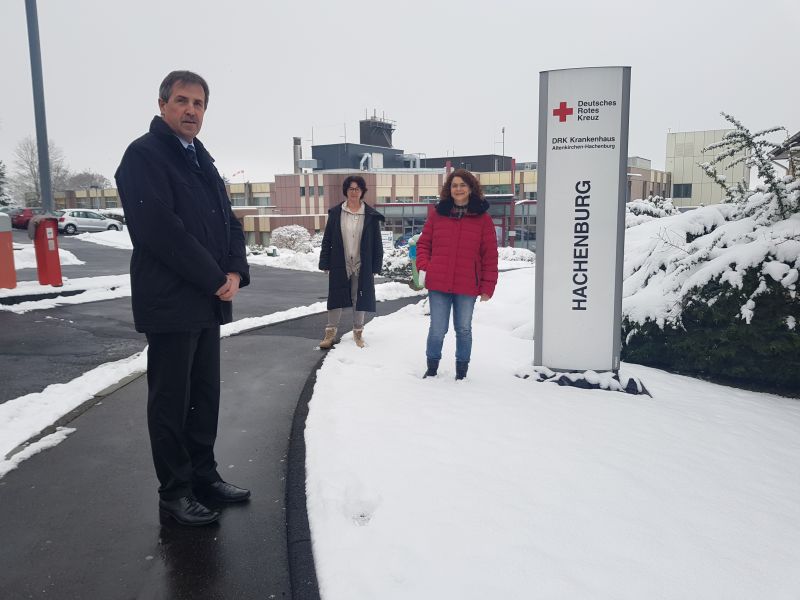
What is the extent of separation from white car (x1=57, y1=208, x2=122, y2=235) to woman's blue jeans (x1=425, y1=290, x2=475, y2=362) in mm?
37255

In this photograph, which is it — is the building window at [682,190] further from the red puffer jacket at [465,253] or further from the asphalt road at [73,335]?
the red puffer jacket at [465,253]

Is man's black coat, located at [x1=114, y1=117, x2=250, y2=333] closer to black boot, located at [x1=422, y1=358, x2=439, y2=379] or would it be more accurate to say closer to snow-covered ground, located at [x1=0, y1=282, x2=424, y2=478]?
snow-covered ground, located at [x1=0, y1=282, x2=424, y2=478]

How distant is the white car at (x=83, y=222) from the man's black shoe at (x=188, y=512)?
1523 inches

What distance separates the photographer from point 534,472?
3.42m

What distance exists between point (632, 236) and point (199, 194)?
670 cm

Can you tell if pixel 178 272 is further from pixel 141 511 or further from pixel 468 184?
pixel 468 184

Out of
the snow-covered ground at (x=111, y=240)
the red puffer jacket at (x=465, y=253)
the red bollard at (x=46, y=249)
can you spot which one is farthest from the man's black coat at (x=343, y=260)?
the snow-covered ground at (x=111, y=240)

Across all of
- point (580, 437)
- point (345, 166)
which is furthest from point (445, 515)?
point (345, 166)

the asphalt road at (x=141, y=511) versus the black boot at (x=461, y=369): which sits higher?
the black boot at (x=461, y=369)

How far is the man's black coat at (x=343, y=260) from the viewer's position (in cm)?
688

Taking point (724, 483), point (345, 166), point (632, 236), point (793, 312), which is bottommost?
point (724, 483)

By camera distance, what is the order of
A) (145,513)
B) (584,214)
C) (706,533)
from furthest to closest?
(584,214) → (145,513) → (706,533)

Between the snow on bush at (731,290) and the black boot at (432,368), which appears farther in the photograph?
the snow on bush at (731,290)

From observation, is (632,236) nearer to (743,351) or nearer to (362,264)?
(743,351)
